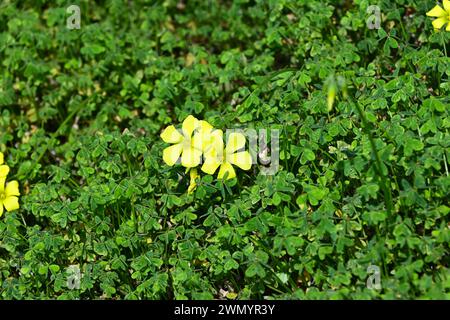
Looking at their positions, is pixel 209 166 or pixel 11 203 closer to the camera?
pixel 209 166

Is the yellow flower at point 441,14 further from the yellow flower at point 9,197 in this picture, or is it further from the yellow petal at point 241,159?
the yellow flower at point 9,197

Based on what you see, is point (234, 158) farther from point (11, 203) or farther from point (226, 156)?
point (11, 203)

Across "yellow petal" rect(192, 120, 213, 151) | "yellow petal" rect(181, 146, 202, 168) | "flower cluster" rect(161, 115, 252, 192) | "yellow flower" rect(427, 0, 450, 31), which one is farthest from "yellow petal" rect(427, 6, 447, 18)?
"yellow petal" rect(181, 146, 202, 168)

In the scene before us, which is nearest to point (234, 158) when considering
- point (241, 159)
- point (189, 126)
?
point (241, 159)

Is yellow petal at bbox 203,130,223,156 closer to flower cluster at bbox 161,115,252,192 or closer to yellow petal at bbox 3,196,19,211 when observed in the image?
flower cluster at bbox 161,115,252,192

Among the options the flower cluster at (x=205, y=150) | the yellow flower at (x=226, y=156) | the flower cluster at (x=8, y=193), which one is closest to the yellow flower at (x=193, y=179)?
the flower cluster at (x=205, y=150)

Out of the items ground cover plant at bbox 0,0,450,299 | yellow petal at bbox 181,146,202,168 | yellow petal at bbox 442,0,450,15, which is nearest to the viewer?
ground cover plant at bbox 0,0,450,299

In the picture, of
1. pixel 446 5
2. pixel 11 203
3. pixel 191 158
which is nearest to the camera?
pixel 191 158
